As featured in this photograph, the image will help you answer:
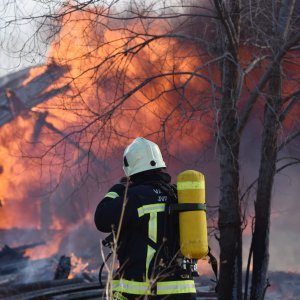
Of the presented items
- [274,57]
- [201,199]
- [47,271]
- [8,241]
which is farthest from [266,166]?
[8,241]

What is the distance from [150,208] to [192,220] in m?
0.28

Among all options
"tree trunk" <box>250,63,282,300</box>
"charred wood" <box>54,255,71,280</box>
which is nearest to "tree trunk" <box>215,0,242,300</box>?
"tree trunk" <box>250,63,282,300</box>

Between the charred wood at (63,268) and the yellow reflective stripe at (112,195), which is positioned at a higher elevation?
the yellow reflective stripe at (112,195)

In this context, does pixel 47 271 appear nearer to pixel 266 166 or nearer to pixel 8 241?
pixel 8 241

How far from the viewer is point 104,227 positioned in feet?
12.2

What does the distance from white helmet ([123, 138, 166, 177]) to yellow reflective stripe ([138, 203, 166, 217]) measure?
0.25m

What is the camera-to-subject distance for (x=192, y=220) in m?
3.79

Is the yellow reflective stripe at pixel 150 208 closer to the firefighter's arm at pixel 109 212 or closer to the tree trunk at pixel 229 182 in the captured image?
the firefighter's arm at pixel 109 212

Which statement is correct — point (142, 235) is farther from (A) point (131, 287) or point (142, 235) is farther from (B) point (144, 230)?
(A) point (131, 287)

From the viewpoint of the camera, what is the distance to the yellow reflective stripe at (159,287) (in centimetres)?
367

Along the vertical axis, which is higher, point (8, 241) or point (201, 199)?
point (201, 199)

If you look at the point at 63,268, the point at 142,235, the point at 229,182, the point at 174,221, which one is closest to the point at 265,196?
the point at 229,182

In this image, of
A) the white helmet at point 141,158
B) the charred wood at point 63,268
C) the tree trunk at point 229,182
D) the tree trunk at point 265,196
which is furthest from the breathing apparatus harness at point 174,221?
the charred wood at point 63,268

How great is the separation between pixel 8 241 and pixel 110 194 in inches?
525
